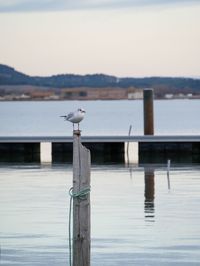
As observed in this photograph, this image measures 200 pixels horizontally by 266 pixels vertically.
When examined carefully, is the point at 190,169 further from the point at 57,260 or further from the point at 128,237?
the point at 57,260

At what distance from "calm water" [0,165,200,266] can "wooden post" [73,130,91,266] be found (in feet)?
9.46

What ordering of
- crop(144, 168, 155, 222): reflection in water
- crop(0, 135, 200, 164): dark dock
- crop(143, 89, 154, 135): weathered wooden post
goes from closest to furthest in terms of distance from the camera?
crop(144, 168, 155, 222): reflection in water → crop(0, 135, 200, 164): dark dock → crop(143, 89, 154, 135): weathered wooden post

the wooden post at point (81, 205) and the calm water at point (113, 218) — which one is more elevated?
the wooden post at point (81, 205)

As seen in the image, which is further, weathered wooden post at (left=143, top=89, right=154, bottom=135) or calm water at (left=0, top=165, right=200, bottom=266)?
weathered wooden post at (left=143, top=89, right=154, bottom=135)

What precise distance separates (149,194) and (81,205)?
12.8 m

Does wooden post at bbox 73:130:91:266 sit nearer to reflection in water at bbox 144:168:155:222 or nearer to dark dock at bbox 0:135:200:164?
reflection in water at bbox 144:168:155:222

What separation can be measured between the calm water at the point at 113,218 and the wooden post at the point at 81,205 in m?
2.88

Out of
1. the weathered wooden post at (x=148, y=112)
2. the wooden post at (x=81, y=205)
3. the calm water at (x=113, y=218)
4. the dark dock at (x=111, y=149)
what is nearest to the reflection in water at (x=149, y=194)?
the calm water at (x=113, y=218)

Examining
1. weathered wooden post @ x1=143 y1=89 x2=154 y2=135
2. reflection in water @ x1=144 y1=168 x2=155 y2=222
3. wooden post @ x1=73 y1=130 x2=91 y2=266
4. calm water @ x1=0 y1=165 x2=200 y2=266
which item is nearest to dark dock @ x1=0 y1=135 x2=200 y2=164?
weathered wooden post @ x1=143 y1=89 x2=154 y2=135

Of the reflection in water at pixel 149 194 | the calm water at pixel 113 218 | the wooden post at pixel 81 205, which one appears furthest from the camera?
the reflection in water at pixel 149 194

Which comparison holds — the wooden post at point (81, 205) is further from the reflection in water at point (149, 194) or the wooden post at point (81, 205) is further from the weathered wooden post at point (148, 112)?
the weathered wooden post at point (148, 112)

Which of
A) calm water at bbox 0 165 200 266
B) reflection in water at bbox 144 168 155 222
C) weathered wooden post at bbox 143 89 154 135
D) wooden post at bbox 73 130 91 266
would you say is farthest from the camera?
weathered wooden post at bbox 143 89 154 135

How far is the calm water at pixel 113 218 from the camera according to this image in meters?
17.1

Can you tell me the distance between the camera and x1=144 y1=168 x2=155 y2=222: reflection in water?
72.3 feet
